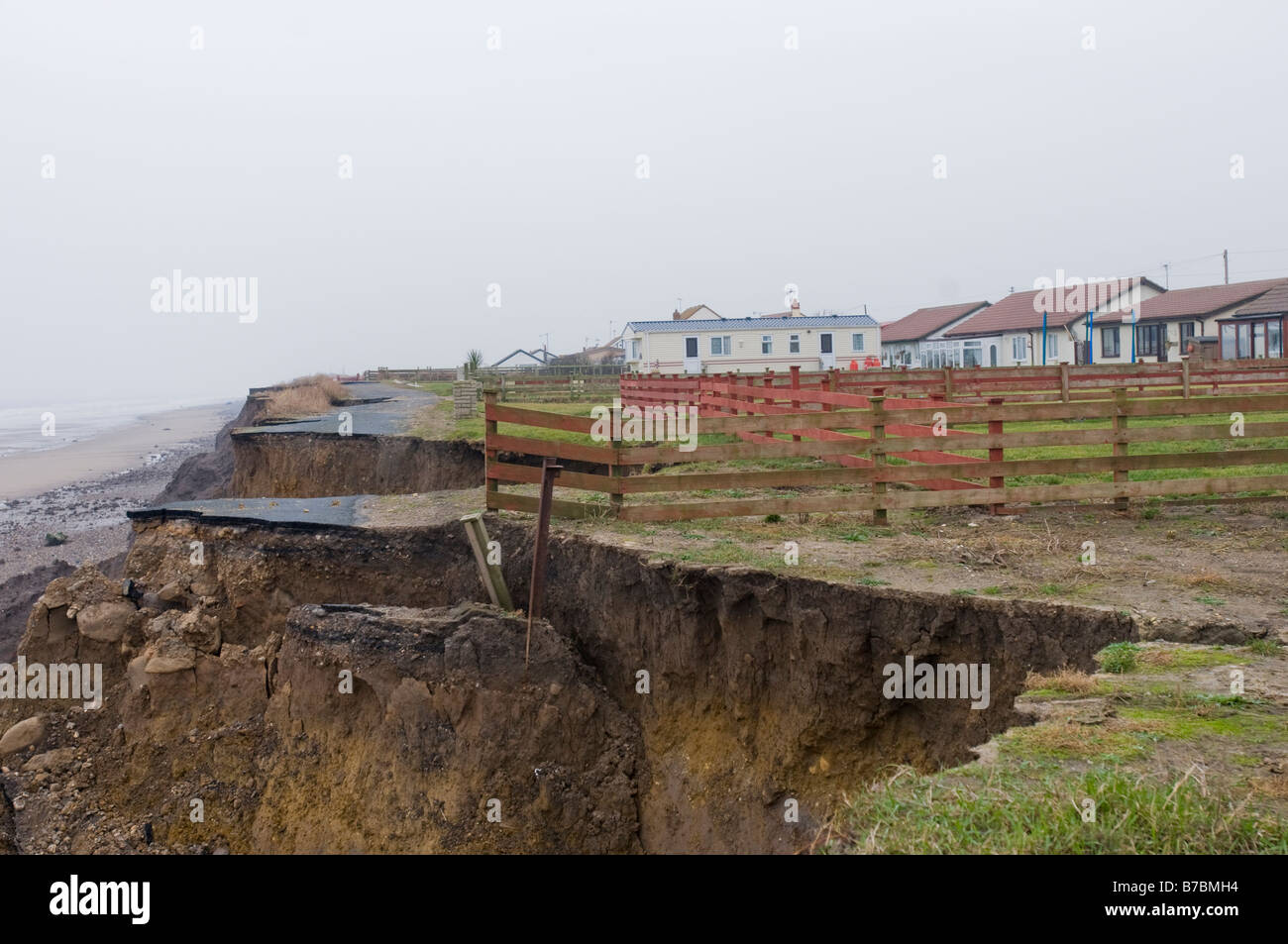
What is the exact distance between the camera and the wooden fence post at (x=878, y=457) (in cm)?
1156

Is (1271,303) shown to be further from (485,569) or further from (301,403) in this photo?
(485,569)

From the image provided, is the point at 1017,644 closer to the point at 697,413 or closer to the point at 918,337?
the point at 697,413

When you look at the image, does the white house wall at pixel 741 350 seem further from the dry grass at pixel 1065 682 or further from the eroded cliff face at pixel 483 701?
the dry grass at pixel 1065 682

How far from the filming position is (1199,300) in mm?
48094

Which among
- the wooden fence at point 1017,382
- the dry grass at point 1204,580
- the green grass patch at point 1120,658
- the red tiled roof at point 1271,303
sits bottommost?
the green grass patch at point 1120,658

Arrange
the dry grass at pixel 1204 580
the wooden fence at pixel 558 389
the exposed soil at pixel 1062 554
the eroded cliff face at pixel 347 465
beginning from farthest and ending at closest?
the wooden fence at pixel 558 389
the eroded cliff face at pixel 347 465
the dry grass at pixel 1204 580
the exposed soil at pixel 1062 554

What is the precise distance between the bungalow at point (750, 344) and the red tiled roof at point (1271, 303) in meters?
19.6

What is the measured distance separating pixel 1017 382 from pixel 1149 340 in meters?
29.6

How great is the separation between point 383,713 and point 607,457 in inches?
143

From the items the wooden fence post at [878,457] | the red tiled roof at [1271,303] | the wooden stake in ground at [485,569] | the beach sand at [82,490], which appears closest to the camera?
the wooden stake in ground at [485,569]

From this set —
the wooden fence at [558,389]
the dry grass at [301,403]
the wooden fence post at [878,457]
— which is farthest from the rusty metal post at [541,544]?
the wooden fence at [558,389]

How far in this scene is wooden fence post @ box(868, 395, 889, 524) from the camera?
1156cm

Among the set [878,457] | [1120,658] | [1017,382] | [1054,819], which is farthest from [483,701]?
[1017,382]
